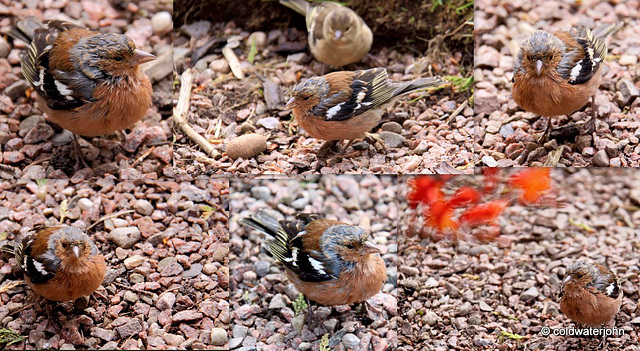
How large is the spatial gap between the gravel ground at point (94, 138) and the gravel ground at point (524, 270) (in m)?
2.46

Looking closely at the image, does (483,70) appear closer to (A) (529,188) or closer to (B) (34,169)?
(A) (529,188)

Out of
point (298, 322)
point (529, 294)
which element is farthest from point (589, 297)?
point (298, 322)

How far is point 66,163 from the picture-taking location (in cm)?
733

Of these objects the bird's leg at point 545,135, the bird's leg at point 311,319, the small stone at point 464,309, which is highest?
the bird's leg at point 545,135

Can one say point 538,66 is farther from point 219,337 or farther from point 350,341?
point 219,337

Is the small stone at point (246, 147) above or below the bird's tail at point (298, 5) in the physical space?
below

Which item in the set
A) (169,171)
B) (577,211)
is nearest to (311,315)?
(169,171)

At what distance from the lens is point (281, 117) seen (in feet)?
24.9

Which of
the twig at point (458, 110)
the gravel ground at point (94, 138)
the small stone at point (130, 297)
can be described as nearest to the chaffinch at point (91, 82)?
the gravel ground at point (94, 138)

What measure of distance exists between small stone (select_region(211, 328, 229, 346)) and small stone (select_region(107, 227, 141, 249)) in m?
1.11

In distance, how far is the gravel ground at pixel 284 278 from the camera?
22.0 ft

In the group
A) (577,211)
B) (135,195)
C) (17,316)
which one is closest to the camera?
(17,316)

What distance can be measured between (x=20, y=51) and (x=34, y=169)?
1585 millimetres

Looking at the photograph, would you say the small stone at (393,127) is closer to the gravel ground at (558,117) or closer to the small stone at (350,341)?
the gravel ground at (558,117)
